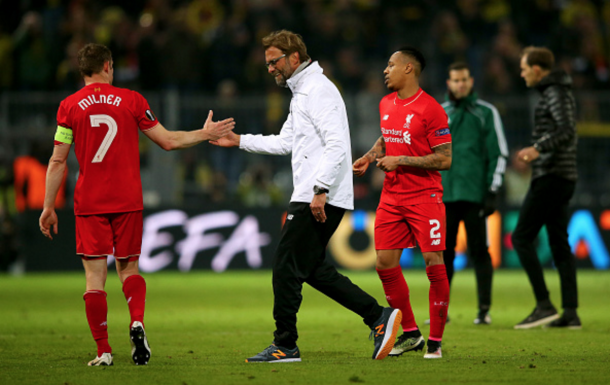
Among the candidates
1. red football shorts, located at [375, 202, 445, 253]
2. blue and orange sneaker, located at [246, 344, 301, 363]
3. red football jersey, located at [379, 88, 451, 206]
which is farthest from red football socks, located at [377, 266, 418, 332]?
blue and orange sneaker, located at [246, 344, 301, 363]

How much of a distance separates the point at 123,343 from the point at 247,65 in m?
10.2

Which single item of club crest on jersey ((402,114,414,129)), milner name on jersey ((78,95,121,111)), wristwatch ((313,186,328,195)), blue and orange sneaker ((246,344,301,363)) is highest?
milner name on jersey ((78,95,121,111))

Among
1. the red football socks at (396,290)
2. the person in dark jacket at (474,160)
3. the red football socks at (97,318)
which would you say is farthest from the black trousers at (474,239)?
the red football socks at (97,318)

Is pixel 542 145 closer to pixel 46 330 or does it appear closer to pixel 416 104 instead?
pixel 416 104

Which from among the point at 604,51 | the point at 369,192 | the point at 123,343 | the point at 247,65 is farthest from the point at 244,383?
the point at 604,51

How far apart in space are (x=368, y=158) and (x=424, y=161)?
1.45ft

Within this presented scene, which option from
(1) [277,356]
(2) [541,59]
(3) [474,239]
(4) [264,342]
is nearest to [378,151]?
(1) [277,356]

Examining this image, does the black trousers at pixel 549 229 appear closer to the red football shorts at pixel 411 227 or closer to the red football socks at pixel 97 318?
the red football shorts at pixel 411 227

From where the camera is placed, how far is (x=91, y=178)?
237 inches

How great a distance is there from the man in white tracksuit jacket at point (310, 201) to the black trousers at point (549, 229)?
8.88ft

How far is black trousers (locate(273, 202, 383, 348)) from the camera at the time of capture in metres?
6.02

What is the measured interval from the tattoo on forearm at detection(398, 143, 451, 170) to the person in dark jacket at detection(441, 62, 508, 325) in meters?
2.18

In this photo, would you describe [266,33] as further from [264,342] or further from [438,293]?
[438,293]

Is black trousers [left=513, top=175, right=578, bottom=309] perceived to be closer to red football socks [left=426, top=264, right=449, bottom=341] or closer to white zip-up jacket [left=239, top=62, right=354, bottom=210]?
red football socks [left=426, top=264, right=449, bottom=341]
